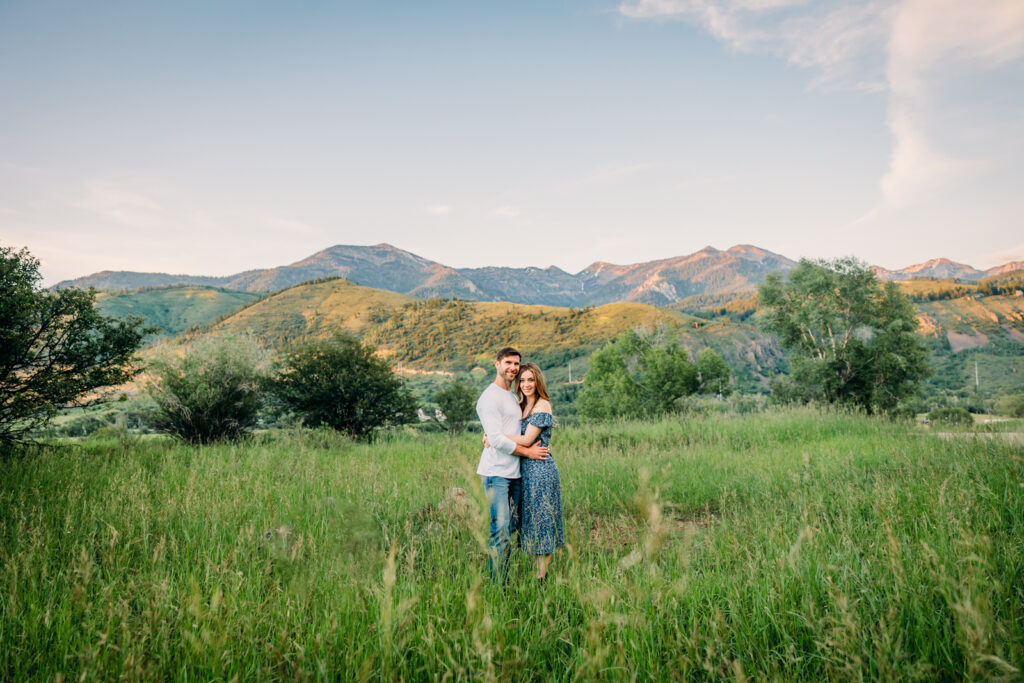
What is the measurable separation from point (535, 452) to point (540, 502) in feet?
1.33

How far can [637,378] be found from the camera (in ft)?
155

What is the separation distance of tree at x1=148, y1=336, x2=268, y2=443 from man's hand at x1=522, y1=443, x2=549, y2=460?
1097 cm

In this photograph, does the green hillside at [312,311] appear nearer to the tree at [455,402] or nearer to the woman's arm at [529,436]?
the tree at [455,402]

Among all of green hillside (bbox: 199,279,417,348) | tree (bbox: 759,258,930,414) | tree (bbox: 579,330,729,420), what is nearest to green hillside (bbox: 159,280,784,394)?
green hillside (bbox: 199,279,417,348)

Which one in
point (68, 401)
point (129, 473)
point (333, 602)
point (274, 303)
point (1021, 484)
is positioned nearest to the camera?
point (333, 602)

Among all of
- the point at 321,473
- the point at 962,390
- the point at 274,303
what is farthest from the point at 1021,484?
the point at 274,303

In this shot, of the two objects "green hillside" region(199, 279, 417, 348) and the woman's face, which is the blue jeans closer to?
the woman's face

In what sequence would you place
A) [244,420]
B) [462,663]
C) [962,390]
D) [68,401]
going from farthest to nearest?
[962,390] → [244,420] → [68,401] → [462,663]

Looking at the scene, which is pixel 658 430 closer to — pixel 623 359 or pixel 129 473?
pixel 129 473

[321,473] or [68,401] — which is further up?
[68,401]

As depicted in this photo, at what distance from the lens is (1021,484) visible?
4.17m

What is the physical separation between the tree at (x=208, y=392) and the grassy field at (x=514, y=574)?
146 inches

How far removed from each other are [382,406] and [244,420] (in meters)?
3.76

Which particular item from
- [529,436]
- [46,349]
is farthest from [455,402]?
[529,436]
